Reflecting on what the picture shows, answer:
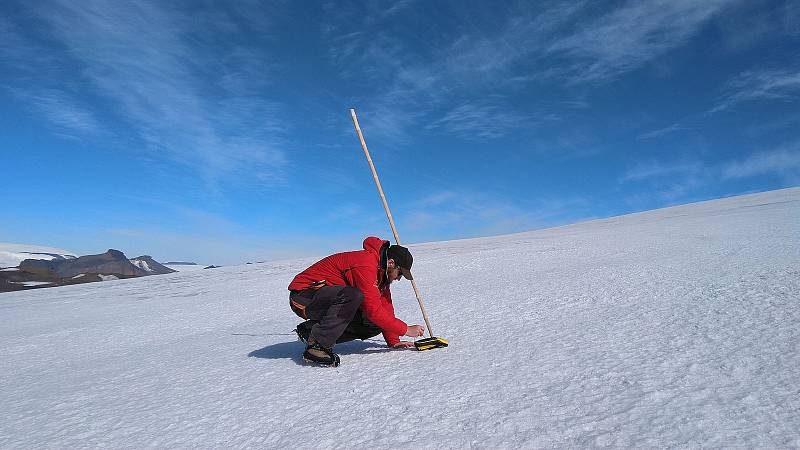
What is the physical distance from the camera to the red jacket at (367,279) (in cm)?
281

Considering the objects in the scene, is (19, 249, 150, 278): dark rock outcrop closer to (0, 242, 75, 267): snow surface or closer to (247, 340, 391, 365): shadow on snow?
(0, 242, 75, 267): snow surface

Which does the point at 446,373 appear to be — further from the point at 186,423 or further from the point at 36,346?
the point at 36,346

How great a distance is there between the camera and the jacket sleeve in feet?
9.17

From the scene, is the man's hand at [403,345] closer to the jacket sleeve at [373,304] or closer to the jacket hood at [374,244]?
the jacket sleeve at [373,304]

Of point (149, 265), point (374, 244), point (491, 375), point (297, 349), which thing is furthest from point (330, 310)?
point (149, 265)

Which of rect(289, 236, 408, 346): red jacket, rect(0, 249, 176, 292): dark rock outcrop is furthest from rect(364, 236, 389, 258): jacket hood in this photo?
rect(0, 249, 176, 292): dark rock outcrop

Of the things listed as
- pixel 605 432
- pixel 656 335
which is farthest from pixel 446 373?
pixel 656 335

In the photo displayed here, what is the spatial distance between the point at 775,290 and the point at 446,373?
2.32 m

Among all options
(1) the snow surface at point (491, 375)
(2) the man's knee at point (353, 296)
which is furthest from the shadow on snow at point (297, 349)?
(2) the man's knee at point (353, 296)

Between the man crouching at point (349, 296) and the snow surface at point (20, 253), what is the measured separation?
24.2m

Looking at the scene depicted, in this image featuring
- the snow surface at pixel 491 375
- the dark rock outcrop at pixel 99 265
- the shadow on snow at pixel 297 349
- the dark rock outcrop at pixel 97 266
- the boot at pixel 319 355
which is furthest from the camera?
the dark rock outcrop at pixel 99 265

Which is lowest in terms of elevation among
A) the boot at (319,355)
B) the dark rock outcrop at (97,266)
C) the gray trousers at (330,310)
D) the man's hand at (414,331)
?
the boot at (319,355)

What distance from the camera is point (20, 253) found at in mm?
25469

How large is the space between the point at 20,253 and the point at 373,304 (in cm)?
3083
